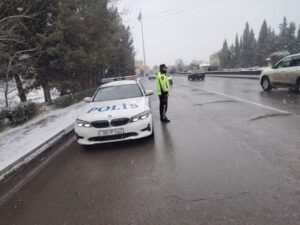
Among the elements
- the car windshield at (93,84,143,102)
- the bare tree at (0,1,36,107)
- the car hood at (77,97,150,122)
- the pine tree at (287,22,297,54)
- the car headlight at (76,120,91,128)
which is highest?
the pine tree at (287,22,297,54)

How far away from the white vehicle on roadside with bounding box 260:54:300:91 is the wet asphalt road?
23.5 feet

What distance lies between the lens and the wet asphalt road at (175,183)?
3336 mm

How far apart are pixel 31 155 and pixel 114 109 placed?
2.20 metres

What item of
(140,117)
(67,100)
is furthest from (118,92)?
(67,100)

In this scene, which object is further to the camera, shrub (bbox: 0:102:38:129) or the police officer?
shrub (bbox: 0:102:38:129)

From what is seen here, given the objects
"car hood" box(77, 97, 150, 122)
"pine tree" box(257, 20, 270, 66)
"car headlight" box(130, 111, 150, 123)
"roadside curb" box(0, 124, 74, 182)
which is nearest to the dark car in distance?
"roadside curb" box(0, 124, 74, 182)

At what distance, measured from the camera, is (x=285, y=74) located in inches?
537

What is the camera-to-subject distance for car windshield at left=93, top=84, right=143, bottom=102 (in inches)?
315

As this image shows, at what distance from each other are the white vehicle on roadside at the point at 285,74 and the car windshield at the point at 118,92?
28.6 feet

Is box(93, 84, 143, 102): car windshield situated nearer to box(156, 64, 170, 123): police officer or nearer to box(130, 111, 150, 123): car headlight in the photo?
box(156, 64, 170, 123): police officer

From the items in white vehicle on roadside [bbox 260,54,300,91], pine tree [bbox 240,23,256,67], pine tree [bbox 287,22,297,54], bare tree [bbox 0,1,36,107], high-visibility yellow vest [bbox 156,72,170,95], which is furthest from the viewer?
pine tree [bbox 240,23,256,67]

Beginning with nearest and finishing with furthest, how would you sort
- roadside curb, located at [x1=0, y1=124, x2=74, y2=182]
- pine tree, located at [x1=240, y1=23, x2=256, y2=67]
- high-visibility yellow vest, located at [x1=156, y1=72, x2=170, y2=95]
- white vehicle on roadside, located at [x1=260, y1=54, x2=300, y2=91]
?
roadside curb, located at [x1=0, y1=124, x2=74, y2=182] < high-visibility yellow vest, located at [x1=156, y1=72, x2=170, y2=95] < white vehicle on roadside, located at [x1=260, y1=54, x2=300, y2=91] < pine tree, located at [x1=240, y1=23, x2=256, y2=67]

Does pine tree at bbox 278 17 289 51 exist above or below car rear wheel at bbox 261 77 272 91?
above

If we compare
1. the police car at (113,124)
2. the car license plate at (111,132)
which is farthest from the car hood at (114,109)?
the car license plate at (111,132)
